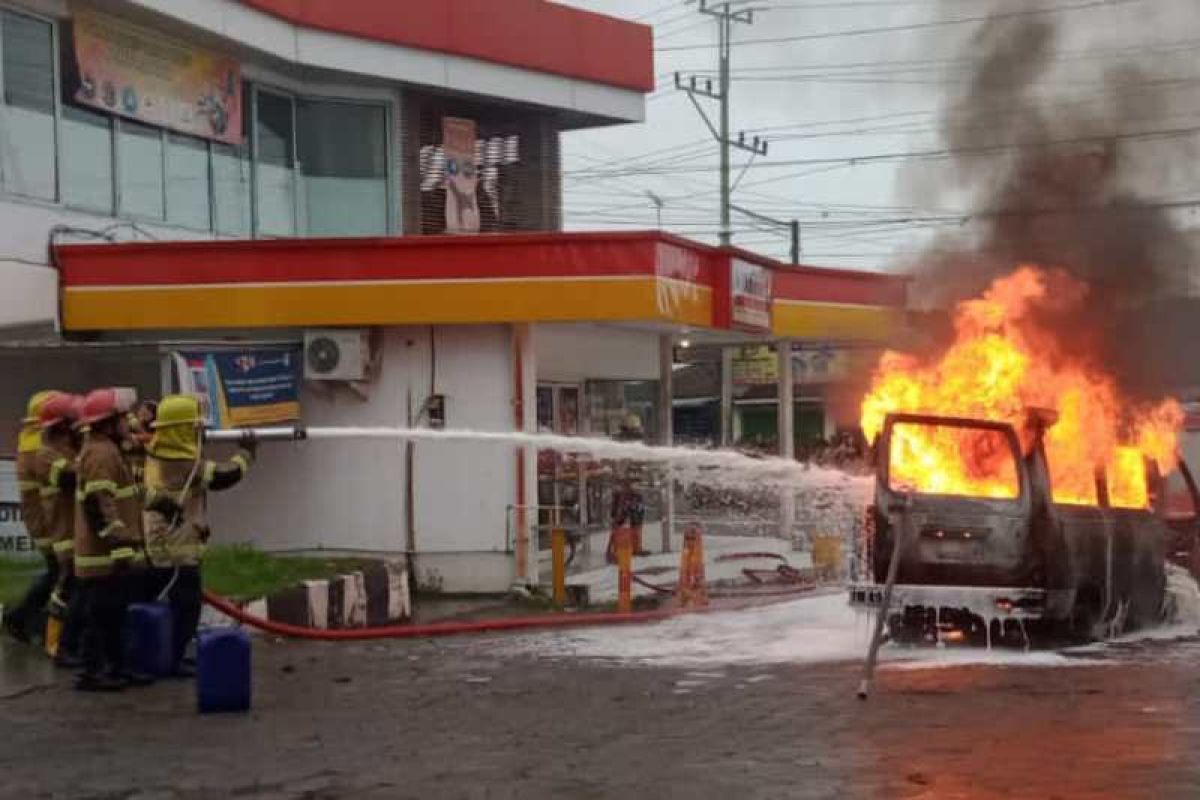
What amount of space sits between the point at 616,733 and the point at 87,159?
1286 cm

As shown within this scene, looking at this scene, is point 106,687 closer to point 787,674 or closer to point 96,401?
point 96,401

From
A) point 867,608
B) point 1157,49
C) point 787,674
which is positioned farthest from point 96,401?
point 1157,49

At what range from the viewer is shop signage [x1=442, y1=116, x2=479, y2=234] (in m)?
24.4

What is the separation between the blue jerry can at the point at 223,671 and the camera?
952cm

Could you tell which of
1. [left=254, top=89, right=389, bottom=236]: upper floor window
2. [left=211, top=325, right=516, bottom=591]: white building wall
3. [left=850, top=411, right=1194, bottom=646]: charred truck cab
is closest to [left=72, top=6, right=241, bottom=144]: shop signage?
[left=254, top=89, right=389, bottom=236]: upper floor window

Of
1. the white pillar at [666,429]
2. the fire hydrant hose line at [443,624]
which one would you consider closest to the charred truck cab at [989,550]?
the fire hydrant hose line at [443,624]

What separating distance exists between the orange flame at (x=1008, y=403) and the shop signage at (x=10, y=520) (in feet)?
26.8

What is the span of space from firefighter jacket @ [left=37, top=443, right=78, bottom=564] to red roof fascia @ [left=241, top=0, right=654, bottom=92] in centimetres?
1090

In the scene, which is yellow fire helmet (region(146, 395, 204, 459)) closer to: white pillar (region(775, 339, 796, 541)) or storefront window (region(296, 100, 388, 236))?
storefront window (region(296, 100, 388, 236))

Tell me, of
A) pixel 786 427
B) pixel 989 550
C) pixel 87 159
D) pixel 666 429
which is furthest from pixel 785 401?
pixel 989 550

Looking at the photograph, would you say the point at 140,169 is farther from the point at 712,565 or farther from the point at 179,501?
the point at 179,501

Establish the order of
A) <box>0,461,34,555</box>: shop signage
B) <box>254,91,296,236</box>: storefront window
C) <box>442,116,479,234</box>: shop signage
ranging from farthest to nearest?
<box>442,116,479,234</box>: shop signage < <box>254,91,296,236</box>: storefront window < <box>0,461,34,555</box>: shop signage

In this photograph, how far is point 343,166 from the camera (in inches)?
917

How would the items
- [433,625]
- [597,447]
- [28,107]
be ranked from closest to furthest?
1. [597,447]
2. [433,625]
3. [28,107]
